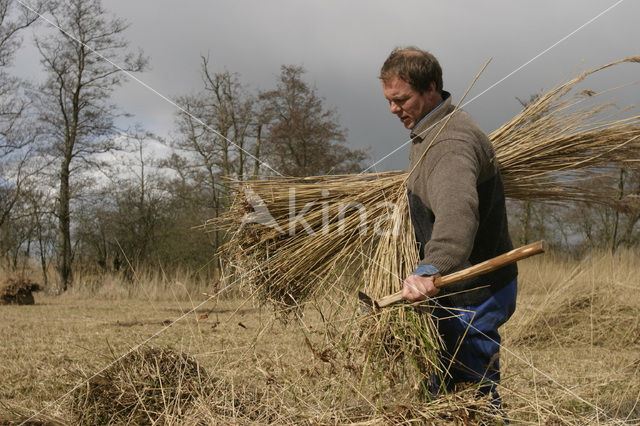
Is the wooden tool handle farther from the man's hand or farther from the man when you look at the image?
the man

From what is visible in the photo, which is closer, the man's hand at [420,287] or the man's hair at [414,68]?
the man's hand at [420,287]

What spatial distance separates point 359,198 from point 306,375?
0.94 metres

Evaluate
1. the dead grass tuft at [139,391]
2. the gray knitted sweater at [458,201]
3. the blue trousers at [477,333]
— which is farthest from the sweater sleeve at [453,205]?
the dead grass tuft at [139,391]

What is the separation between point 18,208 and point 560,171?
62.9 feet

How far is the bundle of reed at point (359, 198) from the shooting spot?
2.48m

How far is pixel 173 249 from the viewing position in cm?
1883

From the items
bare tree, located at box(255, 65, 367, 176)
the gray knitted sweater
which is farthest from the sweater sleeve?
bare tree, located at box(255, 65, 367, 176)

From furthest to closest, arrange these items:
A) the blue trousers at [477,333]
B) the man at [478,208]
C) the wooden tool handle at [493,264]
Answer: the blue trousers at [477,333] → the man at [478,208] → the wooden tool handle at [493,264]

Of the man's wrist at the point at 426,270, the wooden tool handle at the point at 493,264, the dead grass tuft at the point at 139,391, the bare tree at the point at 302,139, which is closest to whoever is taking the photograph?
the wooden tool handle at the point at 493,264

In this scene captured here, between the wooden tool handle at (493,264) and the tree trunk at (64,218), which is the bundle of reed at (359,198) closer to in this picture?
the wooden tool handle at (493,264)

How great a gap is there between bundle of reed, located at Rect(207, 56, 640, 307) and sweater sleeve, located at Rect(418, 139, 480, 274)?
47cm

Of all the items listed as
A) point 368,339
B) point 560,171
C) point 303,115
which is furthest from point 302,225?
point 303,115

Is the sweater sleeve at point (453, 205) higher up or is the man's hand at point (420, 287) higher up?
the sweater sleeve at point (453, 205)

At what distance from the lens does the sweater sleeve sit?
5.63 ft
